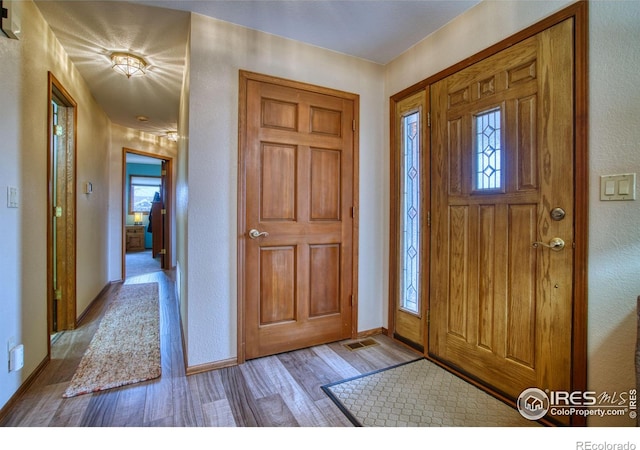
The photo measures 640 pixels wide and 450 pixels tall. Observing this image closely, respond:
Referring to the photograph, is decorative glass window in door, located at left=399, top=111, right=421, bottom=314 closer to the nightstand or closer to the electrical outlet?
the electrical outlet

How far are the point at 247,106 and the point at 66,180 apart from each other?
2.03 metres

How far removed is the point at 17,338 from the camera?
5.71 feet

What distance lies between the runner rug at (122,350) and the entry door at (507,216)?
2126 mm

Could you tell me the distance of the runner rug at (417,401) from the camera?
154cm

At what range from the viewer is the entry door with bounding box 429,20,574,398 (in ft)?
4.93

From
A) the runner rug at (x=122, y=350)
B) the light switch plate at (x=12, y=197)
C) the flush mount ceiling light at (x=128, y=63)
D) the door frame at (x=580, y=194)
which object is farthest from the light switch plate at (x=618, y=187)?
the flush mount ceiling light at (x=128, y=63)

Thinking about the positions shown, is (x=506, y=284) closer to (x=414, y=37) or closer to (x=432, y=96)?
(x=432, y=96)

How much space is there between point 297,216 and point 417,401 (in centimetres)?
145

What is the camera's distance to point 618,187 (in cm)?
131

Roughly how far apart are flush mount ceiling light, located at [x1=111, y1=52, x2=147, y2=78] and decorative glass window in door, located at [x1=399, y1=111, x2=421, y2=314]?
2377mm

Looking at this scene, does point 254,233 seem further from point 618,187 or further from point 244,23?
point 618,187

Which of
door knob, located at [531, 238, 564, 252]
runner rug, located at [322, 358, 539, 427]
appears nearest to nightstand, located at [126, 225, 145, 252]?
runner rug, located at [322, 358, 539, 427]

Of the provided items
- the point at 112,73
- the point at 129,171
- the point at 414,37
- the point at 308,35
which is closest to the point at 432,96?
the point at 414,37

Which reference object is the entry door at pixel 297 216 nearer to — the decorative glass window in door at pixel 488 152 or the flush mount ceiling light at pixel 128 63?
the decorative glass window in door at pixel 488 152
